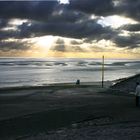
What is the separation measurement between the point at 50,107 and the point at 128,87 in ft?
45.8

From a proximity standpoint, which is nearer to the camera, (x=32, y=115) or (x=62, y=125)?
(x=62, y=125)

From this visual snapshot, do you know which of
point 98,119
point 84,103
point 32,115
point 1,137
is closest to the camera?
point 1,137

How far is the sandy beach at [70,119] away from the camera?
627 inches

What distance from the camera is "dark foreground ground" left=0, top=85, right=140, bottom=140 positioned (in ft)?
52.1

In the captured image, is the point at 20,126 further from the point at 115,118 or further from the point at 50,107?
the point at 50,107

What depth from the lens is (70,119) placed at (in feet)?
70.5

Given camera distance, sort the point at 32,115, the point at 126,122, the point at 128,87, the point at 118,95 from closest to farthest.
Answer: the point at 126,122, the point at 32,115, the point at 118,95, the point at 128,87

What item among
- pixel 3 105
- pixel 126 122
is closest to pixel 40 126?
pixel 126 122

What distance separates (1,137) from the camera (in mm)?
17250

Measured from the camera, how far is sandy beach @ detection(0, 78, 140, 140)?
15.9 metres

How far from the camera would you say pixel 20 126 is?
19.6 metres

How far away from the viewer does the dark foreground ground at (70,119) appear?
→ 1588 cm

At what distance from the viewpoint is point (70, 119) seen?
21.5 m

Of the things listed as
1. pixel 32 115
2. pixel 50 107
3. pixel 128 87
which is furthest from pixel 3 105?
pixel 128 87
